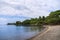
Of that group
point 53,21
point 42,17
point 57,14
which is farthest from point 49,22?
point 42,17

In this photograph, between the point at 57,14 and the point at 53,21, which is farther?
Answer: the point at 57,14

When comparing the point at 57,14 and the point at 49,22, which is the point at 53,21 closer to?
the point at 49,22

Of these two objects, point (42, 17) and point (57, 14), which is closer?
point (57, 14)

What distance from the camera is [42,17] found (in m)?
166

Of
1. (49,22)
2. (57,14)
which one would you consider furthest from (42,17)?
(49,22)

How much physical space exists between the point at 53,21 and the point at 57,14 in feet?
79.8

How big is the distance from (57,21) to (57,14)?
26.6 m

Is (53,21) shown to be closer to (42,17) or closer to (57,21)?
(57,21)

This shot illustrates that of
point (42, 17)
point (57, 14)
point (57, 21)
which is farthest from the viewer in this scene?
point (42, 17)

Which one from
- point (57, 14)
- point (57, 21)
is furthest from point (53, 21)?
point (57, 14)

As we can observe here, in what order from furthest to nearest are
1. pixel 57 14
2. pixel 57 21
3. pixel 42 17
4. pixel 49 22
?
pixel 42 17 → pixel 57 14 → pixel 49 22 → pixel 57 21

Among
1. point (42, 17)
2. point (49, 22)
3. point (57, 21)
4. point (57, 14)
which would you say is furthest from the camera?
point (42, 17)

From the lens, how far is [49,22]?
12250 cm

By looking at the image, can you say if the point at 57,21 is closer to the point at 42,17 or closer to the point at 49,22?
the point at 49,22
